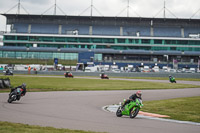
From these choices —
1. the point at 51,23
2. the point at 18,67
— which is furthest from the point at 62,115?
the point at 51,23

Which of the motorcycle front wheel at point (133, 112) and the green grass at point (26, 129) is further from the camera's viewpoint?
the motorcycle front wheel at point (133, 112)

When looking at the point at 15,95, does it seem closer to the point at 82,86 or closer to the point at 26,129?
the point at 26,129

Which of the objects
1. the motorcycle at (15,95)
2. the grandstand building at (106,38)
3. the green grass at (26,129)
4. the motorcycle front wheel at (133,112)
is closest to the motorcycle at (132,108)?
the motorcycle front wheel at (133,112)

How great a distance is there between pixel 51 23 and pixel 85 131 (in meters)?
98.6

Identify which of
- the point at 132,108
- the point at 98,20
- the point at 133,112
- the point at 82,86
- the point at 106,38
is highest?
the point at 98,20

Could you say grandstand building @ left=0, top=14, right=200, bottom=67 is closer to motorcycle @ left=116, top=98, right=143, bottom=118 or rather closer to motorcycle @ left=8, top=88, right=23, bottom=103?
motorcycle @ left=8, top=88, right=23, bottom=103

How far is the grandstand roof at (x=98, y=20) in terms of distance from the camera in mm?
103062

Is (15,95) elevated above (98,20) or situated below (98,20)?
below

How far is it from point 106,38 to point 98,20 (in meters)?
7.35

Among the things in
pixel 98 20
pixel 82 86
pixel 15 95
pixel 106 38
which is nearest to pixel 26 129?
pixel 15 95

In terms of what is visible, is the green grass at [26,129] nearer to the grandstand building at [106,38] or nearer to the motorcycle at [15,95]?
the motorcycle at [15,95]

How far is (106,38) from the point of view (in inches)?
3974

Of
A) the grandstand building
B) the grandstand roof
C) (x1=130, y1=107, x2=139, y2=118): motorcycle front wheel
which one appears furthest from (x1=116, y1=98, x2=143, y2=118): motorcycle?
the grandstand roof

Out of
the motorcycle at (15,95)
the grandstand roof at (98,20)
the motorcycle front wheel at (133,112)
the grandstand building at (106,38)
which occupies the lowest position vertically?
the motorcycle front wheel at (133,112)
